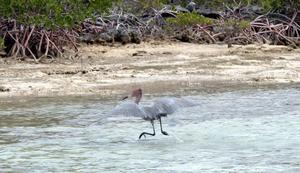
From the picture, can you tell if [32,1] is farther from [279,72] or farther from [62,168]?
[62,168]

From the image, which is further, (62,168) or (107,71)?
(107,71)

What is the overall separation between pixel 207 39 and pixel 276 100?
26.1ft

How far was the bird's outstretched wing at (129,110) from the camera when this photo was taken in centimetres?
805

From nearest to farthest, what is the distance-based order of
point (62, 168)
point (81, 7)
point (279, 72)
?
point (62, 168), point (279, 72), point (81, 7)

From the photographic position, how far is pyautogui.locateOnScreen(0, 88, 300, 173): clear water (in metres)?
7.61

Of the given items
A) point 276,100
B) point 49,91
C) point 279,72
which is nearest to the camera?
point 276,100

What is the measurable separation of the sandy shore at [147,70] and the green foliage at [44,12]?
0.72 m

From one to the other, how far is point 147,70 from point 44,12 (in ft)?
8.90

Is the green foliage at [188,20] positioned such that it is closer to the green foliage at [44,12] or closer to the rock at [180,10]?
the rock at [180,10]

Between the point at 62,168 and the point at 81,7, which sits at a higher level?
the point at 81,7

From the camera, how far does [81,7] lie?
16.7 m

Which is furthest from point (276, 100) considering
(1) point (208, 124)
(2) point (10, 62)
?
(2) point (10, 62)

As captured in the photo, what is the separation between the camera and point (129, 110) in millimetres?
8086

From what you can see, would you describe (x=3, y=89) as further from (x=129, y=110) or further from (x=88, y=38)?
(x=88, y=38)
